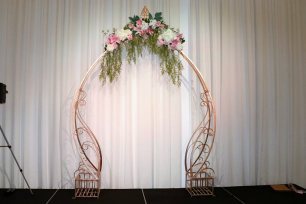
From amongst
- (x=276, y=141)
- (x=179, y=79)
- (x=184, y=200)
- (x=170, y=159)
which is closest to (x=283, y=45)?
(x=276, y=141)

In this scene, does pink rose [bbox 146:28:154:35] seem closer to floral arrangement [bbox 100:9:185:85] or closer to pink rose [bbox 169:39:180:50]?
floral arrangement [bbox 100:9:185:85]

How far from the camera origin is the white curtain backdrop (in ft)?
10.9

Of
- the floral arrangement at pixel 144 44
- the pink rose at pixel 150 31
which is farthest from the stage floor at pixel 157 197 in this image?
the pink rose at pixel 150 31

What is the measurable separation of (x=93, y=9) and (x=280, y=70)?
267 cm

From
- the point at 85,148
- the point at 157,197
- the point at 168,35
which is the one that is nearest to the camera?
the point at 157,197

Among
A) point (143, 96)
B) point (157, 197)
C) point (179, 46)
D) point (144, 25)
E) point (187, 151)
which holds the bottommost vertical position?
point (157, 197)

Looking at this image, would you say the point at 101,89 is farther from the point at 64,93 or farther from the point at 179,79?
the point at 179,79

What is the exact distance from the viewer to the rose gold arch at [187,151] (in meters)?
3.13

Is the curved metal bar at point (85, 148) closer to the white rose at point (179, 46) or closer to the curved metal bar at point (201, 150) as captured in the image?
the white rose at point (179, 46)

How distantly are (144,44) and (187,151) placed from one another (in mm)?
1487

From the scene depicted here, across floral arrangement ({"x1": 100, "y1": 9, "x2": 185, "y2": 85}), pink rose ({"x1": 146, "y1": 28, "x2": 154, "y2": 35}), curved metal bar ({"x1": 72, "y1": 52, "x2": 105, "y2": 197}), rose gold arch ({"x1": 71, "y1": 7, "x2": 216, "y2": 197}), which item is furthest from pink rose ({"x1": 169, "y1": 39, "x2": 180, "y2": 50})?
curved metal bar ({"x1": 72, "y1": 52, "x2": 105, "y2": 197})

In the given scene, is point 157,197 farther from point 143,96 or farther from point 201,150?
point 143,96

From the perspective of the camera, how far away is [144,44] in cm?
338

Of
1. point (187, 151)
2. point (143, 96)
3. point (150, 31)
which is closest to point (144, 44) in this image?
point (150, 31)
